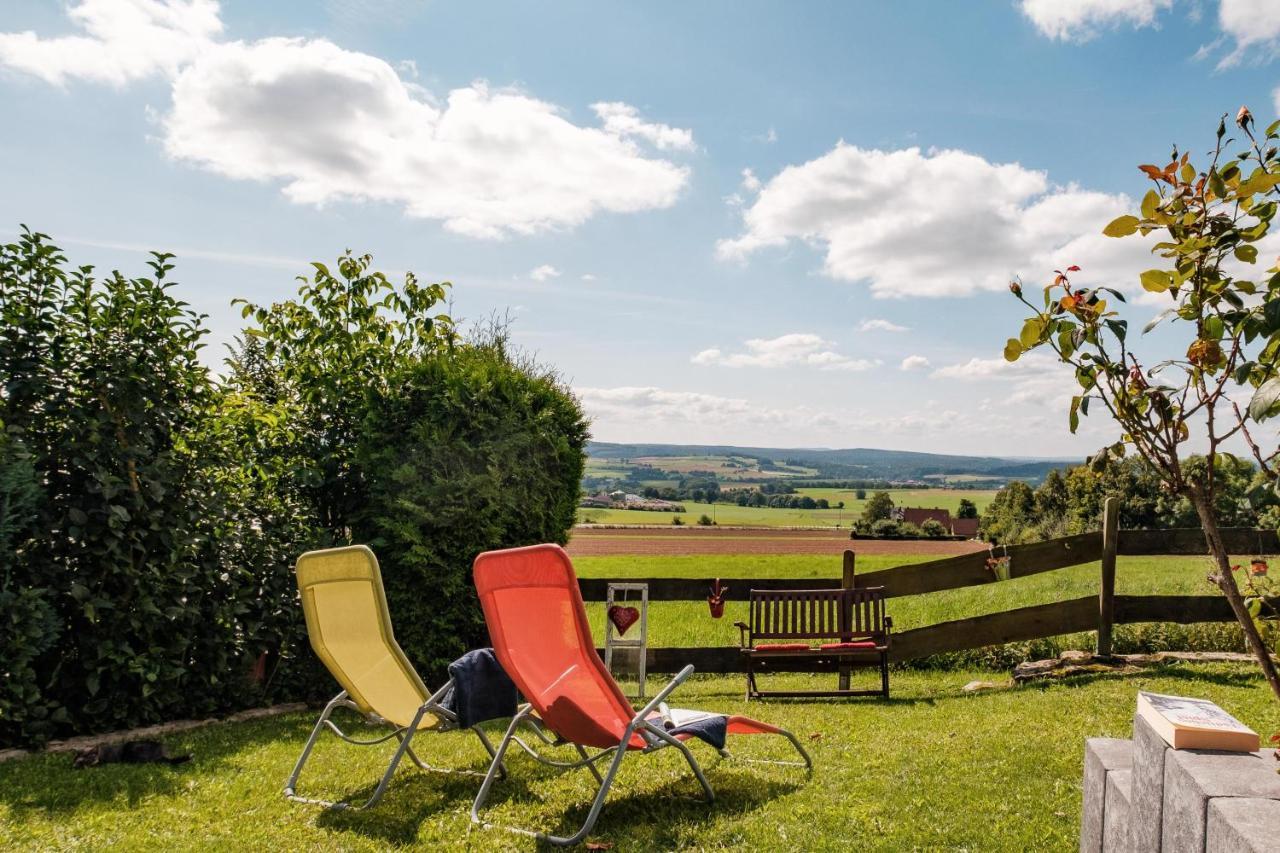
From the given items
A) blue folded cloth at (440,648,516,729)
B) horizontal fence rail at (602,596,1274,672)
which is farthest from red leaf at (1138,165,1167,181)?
horizontal fence rail at (602,596,1274,672)

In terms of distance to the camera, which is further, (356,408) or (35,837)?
(356,408)

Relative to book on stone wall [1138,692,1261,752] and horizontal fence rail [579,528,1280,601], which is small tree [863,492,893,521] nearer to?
horizontal fence rail [579,528,1280,601]

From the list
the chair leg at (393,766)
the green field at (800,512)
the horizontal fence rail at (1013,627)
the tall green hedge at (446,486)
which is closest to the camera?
the chair leg at (393,766)

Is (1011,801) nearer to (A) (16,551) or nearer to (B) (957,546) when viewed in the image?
(A) (16,551)

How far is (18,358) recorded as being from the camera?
5.57m

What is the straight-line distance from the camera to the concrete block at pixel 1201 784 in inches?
76.9

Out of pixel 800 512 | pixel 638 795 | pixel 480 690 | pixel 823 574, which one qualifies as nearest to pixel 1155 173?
pixel 638 795

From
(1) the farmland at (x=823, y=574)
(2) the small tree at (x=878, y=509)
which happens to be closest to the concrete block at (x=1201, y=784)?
(1) the farmland at (x=823, y=574)

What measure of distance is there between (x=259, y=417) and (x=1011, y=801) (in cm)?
589

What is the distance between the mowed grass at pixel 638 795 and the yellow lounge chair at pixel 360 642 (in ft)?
1.22

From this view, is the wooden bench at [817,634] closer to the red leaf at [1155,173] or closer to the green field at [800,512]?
the red leaf at [1155,173]

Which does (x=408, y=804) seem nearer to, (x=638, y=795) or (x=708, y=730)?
(x=638, y=795)

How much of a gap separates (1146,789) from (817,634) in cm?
540

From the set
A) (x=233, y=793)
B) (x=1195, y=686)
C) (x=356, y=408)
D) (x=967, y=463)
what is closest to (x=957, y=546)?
(x=1195, y=686)
